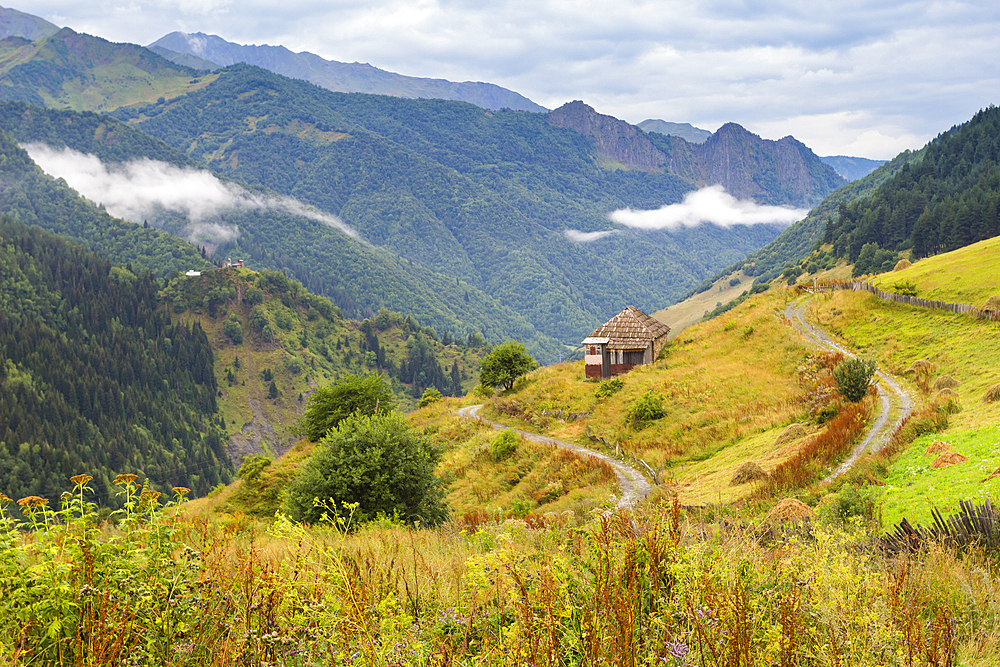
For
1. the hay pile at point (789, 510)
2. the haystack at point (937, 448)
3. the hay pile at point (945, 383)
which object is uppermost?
the haystack at point (937, 448)

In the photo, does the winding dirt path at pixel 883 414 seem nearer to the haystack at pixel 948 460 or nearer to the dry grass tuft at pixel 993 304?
the haystack at pixel 948 460

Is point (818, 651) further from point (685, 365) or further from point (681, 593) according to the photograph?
point (685, 365)

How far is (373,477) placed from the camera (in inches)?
636

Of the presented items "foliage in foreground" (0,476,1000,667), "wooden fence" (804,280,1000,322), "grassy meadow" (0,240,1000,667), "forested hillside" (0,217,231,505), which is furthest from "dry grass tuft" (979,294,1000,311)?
"forested hillside" (0,217,231,505)

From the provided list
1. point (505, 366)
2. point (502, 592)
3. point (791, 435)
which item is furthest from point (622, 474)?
point (505, 366)

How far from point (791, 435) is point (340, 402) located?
2709 centimetres

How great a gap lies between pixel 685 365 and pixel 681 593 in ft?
122

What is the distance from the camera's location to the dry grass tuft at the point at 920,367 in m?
23.7

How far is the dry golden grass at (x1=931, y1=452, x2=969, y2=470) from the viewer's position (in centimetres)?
1095

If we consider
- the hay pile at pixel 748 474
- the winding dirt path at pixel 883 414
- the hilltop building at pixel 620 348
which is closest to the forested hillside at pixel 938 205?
the hilltop building at pixel 620 348

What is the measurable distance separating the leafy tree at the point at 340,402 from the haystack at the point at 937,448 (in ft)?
94.5

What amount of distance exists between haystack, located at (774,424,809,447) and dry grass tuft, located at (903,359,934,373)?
27.3ft

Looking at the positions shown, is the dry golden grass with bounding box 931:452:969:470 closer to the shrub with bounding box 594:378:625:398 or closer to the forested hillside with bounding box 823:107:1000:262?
the shrub with bounding box 594:378:625:398

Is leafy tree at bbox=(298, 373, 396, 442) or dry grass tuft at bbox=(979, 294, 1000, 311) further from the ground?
dry grass tuft at bbox=(979, 294, 1000, 311)
